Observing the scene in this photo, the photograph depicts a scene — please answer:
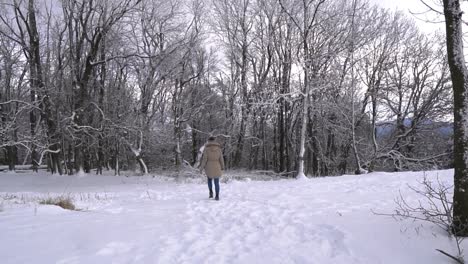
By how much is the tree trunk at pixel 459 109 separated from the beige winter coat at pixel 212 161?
5865 mm

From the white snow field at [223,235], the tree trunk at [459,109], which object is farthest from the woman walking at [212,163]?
the tree trunk at [459,109]

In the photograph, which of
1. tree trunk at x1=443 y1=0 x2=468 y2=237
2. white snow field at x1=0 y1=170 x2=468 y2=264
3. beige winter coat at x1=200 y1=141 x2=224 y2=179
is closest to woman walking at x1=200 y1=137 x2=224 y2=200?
beige winter coat at x1=200 y1=141 x2=224 y2=179

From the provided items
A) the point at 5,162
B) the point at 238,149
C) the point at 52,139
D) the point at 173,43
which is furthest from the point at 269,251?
the point at 5,162

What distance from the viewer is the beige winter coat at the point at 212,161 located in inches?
357

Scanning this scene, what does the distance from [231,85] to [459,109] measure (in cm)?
2653

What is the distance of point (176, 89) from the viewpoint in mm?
26016

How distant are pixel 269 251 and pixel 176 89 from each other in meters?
22.6

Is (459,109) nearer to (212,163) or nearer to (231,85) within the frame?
(212,163)

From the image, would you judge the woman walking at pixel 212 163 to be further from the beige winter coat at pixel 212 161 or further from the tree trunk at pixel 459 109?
the tree trunk at pixel 459 109

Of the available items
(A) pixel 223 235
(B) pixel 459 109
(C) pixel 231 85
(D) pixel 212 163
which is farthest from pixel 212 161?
(C) pixel 231 85

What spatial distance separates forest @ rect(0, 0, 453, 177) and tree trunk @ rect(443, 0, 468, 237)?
1128 centimetres

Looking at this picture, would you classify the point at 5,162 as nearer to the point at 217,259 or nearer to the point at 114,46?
the point at 114,46

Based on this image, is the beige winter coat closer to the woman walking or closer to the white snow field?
the woman walking

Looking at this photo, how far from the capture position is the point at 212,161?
918 centimetres
